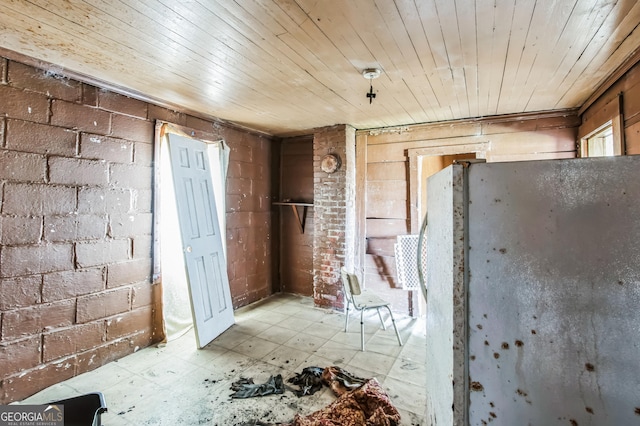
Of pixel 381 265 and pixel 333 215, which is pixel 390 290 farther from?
pixel 333 215

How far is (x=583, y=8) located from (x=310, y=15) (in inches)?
56.7

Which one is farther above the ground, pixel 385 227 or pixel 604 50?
pixel 604 50

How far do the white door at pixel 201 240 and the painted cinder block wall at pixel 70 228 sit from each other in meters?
0.30

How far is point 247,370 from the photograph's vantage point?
2.55 meters

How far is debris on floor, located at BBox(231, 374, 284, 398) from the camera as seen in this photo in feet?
7.24

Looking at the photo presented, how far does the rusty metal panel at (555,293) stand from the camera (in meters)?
0.87

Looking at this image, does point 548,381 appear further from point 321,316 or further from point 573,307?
point 321,316

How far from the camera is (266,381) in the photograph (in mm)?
2385

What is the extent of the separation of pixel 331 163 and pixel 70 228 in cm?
281

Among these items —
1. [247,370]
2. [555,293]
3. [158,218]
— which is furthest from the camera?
[158,218]

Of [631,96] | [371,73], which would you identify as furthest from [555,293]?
[631,96]

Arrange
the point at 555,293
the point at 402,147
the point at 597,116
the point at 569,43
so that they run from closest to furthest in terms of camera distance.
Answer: the point at 555,293, the point at 569,43, the point at 597,116, the point at 402,147

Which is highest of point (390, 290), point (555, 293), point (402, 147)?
point (402, 147)

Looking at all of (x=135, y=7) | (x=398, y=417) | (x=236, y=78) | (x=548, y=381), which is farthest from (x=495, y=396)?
(x=236, y=78)
